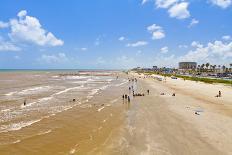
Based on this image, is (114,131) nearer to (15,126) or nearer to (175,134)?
(175,134)

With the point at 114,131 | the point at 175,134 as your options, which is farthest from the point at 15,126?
the point at 175,134

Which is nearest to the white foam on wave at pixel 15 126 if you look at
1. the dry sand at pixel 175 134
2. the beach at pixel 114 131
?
the beach at pixel 114 131

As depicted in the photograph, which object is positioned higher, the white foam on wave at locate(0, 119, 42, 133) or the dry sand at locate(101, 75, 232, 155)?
the dry sand at locate(101, 75, 232, 155)

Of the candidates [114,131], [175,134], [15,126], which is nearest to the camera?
[175,134]

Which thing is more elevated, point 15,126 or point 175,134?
point 175,134

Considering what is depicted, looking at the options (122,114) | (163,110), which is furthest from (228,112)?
(122,114)

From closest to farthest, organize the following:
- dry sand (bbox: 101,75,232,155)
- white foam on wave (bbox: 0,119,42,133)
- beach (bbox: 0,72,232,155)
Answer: dry sand (bbox: 101,75,232,155), beach (bbox: 0,72,232,155), white foam on wave (bbox: 0,119,42,133)

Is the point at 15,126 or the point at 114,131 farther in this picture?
the point at 15,126

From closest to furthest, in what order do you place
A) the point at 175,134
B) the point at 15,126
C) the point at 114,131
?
1. the point at 175,134
2. the point at 114,131
3. the point at 15,126

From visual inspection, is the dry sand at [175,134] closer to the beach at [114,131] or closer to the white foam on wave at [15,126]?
the beach at [114,131]

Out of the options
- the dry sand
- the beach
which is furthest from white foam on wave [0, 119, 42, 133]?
the dry sand

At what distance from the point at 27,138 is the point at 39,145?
6.75 feet

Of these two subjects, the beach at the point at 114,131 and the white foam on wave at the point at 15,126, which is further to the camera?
the white foam on wave at the point at 15,126

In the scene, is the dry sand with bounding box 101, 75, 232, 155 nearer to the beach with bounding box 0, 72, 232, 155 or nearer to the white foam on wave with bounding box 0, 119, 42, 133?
the beach with bounding box 0, 72, 232, 155
